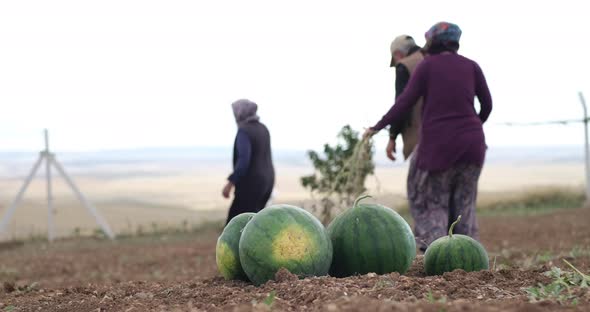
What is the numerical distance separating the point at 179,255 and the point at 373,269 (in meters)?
8.34

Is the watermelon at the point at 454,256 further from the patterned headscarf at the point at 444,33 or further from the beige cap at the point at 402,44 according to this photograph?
the beige cap at the point at 402,44

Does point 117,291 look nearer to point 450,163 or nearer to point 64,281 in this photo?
point 450,163

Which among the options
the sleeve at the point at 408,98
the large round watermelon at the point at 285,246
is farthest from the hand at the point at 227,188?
the large round watermelon at the point at 285,246

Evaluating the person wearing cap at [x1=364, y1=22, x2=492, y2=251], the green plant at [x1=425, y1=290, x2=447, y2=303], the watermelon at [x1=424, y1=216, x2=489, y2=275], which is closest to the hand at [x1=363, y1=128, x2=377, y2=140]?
the person wearing cap at [x1=364, y1=22, x2=492, y2=251]

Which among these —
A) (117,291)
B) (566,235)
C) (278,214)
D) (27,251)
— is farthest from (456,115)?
(27,251)

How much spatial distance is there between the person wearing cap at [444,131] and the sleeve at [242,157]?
1967 mm

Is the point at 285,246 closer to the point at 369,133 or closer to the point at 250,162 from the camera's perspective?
the point at 369,133

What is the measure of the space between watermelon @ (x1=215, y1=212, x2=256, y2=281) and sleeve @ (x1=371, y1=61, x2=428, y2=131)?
1735 mm

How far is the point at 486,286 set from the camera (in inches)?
149

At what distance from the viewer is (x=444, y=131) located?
5.84 m

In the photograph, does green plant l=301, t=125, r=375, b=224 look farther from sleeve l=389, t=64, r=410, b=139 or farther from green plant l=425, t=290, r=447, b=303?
green plant l=425, t=290, r=447, b=303

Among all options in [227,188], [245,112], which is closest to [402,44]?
[245,112]

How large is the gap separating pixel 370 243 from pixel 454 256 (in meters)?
0.52

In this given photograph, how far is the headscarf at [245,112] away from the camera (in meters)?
7.93
